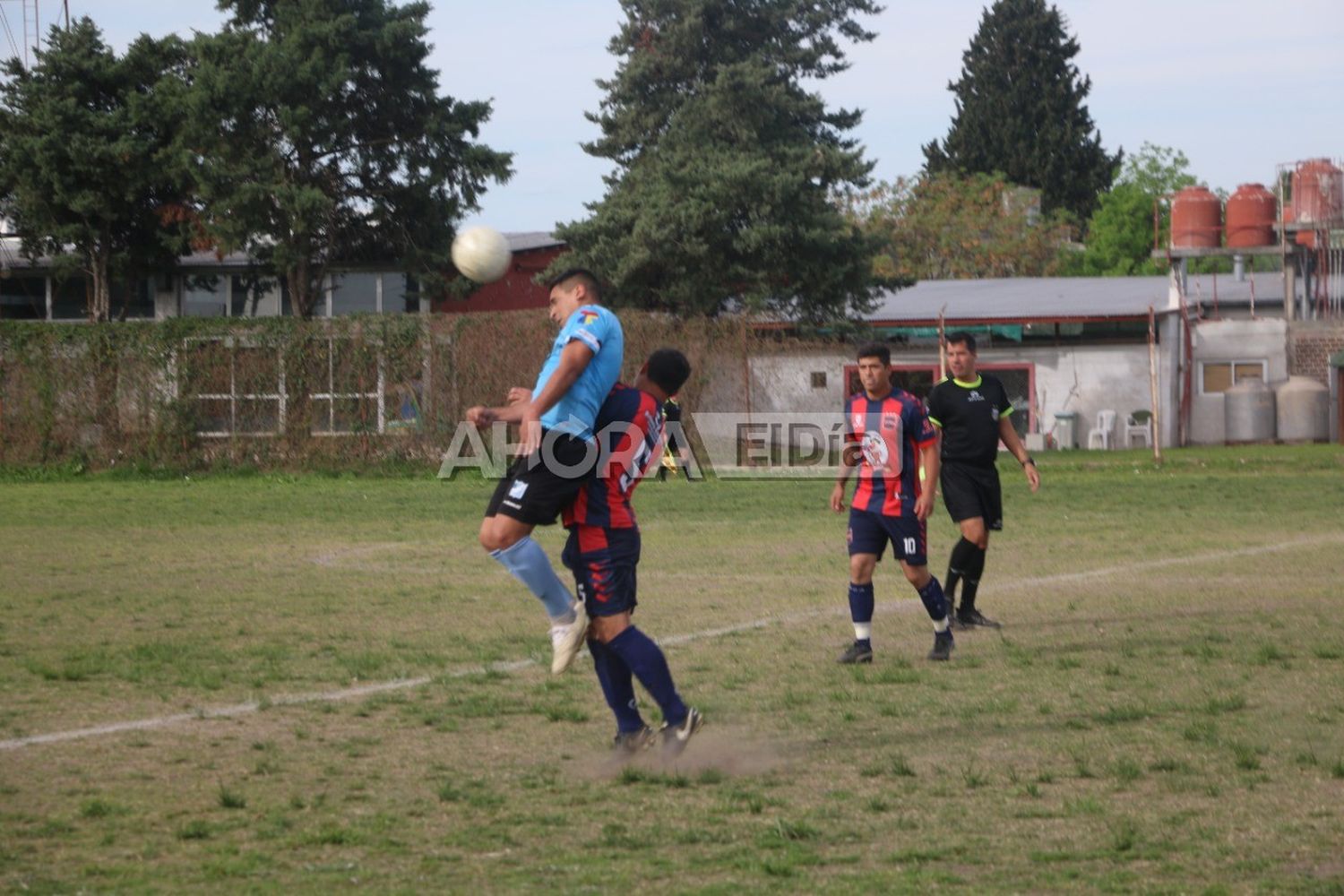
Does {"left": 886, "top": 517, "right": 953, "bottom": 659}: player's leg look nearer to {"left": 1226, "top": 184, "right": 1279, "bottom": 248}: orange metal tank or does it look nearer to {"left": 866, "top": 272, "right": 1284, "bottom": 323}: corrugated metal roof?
{"left": 866, "top": 272, "right": 1284, "bottom": 323}: corrugated metal roof

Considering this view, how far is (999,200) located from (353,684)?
6771 centimetres

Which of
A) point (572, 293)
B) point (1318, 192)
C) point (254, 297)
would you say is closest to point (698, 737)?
point (572, 293)

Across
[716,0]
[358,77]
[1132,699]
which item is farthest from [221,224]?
→ [1132,699]

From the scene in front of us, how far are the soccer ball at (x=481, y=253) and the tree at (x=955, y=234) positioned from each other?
191 feet

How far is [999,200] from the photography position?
7275 cm

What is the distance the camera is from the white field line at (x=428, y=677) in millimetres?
7004

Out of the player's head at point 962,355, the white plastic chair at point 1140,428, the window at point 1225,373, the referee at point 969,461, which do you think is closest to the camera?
the player's head at point 962,355

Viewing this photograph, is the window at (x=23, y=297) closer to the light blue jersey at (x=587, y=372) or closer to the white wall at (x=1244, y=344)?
the white wall at (x=1244, y=344)

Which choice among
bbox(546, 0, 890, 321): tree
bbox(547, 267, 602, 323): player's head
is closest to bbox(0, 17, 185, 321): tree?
bbox(546, 0, 890, 321): tree

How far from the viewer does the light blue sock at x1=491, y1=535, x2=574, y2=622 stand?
661cm

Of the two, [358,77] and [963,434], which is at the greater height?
[358,77]

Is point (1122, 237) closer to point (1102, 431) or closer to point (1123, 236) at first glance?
point (1123, 236)

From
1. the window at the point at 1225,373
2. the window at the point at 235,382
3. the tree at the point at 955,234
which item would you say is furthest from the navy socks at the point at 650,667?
the tree at the point at 955,234

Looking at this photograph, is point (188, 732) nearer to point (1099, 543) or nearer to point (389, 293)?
point (1099, 543)
